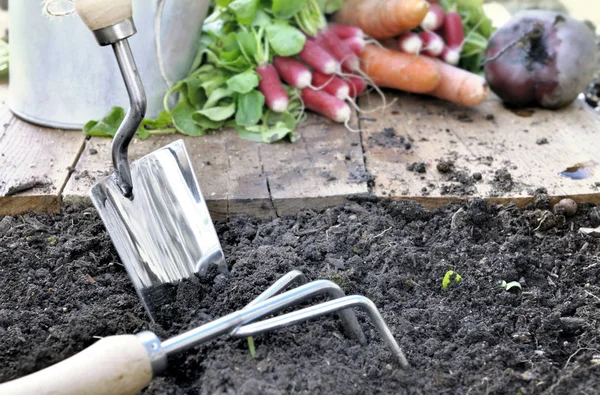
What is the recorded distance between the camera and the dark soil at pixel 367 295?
1.18 meters

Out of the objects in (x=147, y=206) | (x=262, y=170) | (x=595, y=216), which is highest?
(x=147, y=206)

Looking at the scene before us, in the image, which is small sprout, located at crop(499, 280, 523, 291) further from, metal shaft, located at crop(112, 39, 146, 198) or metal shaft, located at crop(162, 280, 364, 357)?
metal shaft, located at crop(112, 39, 146, 198)

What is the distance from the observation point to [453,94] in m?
2.33

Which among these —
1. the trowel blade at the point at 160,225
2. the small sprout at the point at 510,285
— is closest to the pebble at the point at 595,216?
the small sprout at the point at 510,285

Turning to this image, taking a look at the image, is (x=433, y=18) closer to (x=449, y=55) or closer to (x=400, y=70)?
(x=449, y=55)

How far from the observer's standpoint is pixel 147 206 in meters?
1.51

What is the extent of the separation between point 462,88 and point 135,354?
1.61 meters

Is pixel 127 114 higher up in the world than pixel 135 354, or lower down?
higher up

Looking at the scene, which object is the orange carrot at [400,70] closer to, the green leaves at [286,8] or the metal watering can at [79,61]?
the green leaves at [286,8]

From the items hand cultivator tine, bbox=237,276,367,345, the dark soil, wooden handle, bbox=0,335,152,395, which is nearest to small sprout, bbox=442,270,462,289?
the dark soil

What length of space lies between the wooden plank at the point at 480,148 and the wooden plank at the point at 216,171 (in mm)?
319

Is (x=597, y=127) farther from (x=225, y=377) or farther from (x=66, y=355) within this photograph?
(x=66, y=355)

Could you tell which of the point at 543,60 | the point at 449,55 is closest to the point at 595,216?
the point at 543,60

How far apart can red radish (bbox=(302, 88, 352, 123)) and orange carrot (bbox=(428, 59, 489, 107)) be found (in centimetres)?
35
